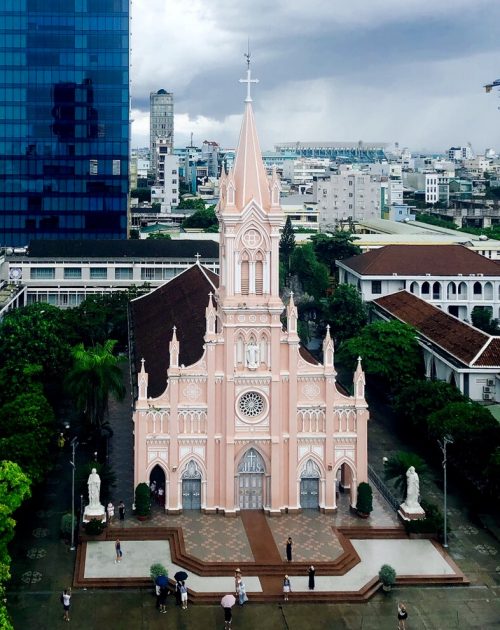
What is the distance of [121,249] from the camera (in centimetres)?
8481

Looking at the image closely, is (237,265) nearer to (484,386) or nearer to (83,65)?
(484,386)

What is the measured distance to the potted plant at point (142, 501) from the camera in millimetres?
38906

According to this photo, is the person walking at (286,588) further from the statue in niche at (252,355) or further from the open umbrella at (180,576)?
the statue in niche at (252,355)

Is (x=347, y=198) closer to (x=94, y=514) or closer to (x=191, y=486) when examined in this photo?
(x=191, y=486)

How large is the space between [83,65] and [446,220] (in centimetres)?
8907

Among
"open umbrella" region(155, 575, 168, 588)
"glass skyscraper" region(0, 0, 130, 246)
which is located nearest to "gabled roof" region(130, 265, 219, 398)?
"open umbrella" region(155, 575, 168, 588)

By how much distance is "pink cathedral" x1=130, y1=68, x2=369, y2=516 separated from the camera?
40125 millimetres

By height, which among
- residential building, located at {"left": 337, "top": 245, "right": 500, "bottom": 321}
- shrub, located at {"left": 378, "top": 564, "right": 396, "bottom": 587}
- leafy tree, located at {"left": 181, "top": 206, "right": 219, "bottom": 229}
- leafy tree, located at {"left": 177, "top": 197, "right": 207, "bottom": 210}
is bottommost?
shrub, located at {"left": 378, "top": 564, "right": 396, "bottom": 587}

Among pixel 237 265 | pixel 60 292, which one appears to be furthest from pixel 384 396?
pixel 60 292

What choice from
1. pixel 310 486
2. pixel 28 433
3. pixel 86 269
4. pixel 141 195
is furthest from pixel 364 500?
pixel 141 195

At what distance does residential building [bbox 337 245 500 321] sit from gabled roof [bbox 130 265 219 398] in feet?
70.2

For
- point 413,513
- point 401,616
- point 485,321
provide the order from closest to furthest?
point 401,616, point 413,513, point 485,321

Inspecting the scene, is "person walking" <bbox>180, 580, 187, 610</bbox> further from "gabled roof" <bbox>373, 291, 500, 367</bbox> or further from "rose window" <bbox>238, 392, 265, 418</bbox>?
"gabled roof" <bbox>373, 291, 500, 367</bbox>

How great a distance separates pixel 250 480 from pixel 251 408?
3543mm
